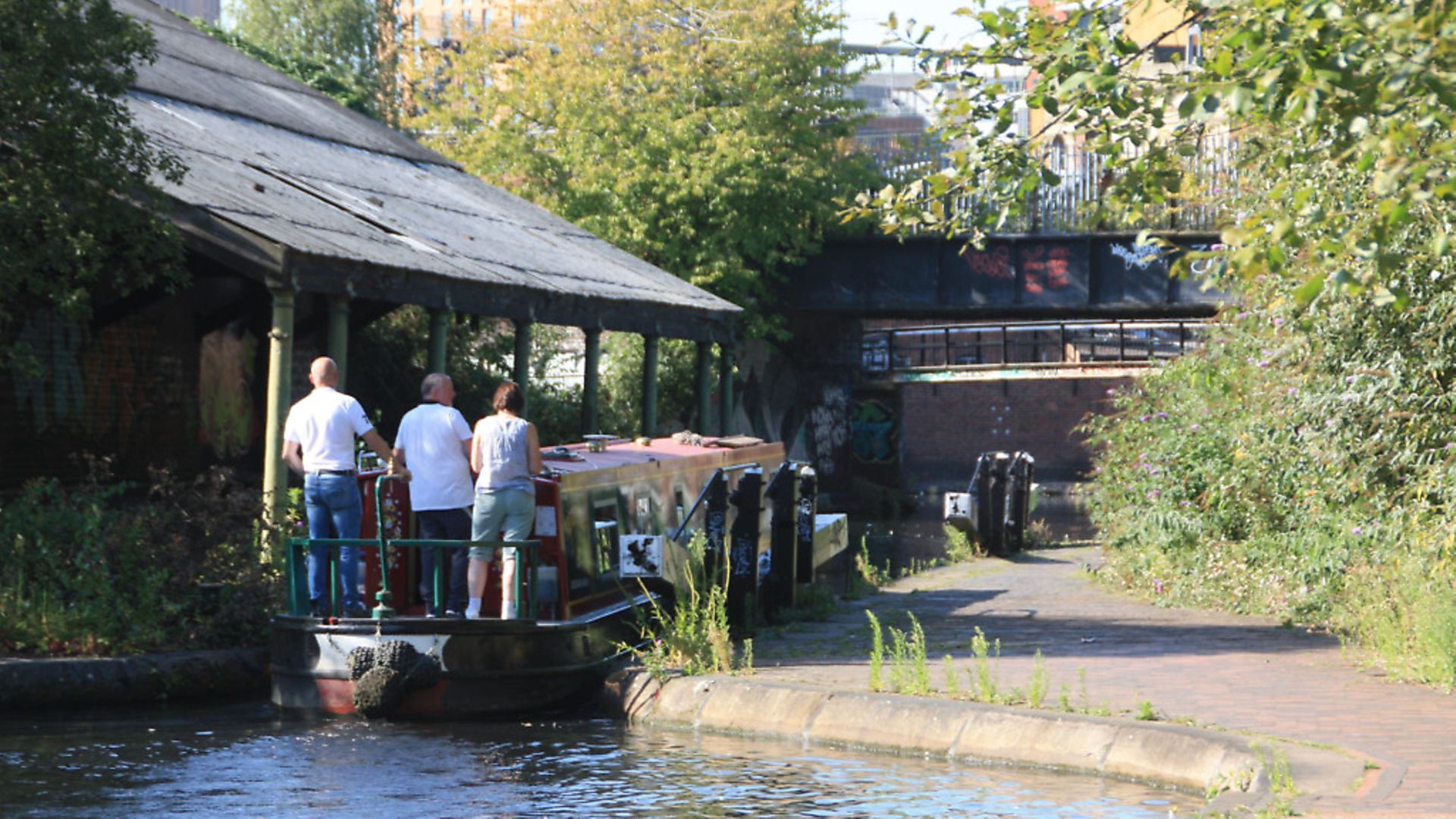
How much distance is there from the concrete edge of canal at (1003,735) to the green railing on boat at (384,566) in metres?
0.78

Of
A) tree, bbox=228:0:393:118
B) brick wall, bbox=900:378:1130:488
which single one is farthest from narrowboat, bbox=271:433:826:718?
tree, bbox=228:0:393:118

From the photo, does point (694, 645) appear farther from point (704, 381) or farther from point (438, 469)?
point (704, 381)

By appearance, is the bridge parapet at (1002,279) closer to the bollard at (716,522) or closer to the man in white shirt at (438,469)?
the bollard at (716,522)

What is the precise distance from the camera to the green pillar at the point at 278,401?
13953mm

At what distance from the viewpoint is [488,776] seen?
8.82 meters

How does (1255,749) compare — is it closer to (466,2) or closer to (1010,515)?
(1010,515)

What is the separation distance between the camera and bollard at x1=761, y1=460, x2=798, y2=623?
1382 cm

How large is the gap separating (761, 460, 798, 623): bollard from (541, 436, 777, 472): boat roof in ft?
2.96

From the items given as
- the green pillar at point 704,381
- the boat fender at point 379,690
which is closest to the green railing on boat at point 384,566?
the boat fender at point 379,690

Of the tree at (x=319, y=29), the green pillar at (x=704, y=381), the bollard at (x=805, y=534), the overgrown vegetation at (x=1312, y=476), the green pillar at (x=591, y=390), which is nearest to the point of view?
the overgrown vegetation at (x=1312, y=476)

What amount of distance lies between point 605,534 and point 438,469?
1790 millimetres

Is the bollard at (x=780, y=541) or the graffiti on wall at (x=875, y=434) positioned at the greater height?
the graffiti on wall at (x=875, y=434)

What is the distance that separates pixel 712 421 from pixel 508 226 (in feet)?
55.1

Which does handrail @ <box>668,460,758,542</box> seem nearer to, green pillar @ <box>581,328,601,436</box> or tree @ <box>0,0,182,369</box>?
tree @ <box>0,0,182,369</box>
